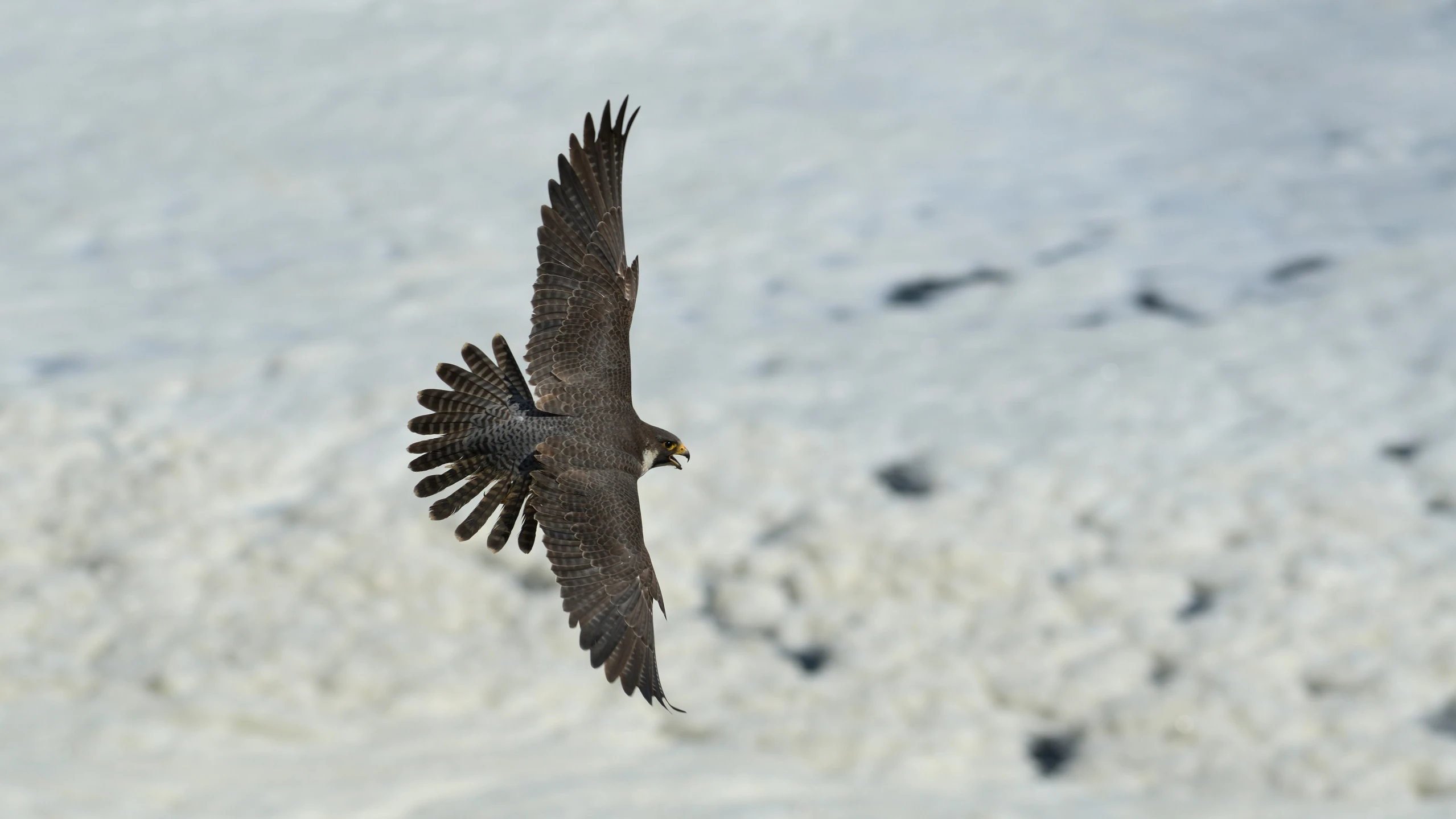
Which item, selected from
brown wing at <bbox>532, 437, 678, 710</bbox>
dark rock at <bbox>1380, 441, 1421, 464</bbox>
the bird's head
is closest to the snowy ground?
dark rock at <bbox>1380, 441, 1421, 464</bbox>

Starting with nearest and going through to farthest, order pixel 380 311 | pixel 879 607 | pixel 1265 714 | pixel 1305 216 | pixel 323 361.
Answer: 1. pixel 1265 714
2. pixel 879 607
3. pixel 323 361
4. pixel 380 311
5. pixel 1305 216

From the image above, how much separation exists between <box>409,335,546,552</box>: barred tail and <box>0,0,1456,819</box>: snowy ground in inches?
177

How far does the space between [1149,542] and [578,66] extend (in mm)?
9141

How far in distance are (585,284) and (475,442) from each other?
27.0 inches

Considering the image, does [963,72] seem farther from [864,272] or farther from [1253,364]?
[1253,364]

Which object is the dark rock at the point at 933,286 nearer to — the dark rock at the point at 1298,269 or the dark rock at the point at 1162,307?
the dark rock at the point at 1162,307

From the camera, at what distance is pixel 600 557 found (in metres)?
4.77

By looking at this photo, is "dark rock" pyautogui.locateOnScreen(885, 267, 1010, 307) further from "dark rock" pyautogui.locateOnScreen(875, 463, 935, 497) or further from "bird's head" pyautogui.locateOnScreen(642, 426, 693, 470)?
"bird's head" pyautogui.locateOnScreen(642, 426, 693, 470)

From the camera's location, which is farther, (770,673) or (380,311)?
(380,311)

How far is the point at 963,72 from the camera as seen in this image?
1748 centimetres

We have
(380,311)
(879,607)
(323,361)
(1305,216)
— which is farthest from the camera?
Result: (1305,216)

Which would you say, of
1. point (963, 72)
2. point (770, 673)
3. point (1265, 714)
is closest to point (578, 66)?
point (963, 72)

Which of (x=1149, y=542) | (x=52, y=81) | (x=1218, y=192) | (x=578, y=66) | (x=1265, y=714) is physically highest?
(x=52, y=81)

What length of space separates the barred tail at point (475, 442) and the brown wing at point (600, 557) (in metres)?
0.11
